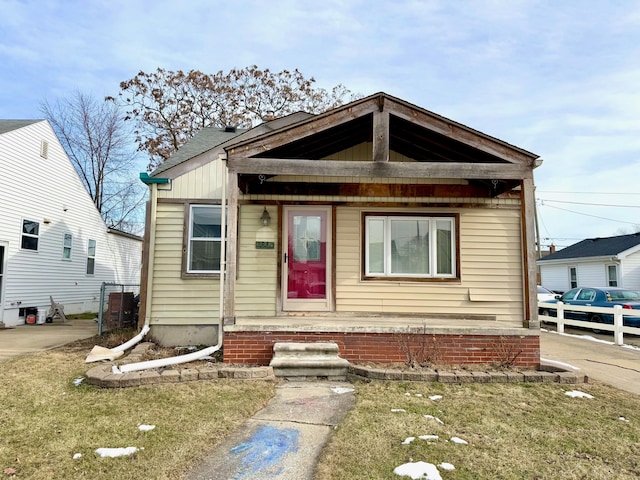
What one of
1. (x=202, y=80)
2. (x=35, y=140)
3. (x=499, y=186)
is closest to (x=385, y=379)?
(x=499, y=186)

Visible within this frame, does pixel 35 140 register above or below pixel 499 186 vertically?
above

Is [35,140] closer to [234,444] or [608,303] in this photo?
[234,444]

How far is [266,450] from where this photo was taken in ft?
10.2

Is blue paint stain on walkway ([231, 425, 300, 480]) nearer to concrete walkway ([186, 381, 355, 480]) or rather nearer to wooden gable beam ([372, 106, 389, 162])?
concrete walkway ([186, 381, 355, 480])

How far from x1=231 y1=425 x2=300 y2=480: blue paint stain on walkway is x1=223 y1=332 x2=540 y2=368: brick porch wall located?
6.94 ft

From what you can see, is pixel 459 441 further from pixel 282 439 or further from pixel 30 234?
pixel 30 234

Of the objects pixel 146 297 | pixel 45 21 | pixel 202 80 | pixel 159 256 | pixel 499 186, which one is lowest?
pixel 146 297

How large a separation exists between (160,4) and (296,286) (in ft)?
21.5

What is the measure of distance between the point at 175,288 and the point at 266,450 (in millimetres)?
4971

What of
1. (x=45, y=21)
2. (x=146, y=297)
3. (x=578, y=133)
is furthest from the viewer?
(x=578, y=133)

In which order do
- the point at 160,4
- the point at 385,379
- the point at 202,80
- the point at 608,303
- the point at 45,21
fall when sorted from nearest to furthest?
1. the point at 385,379
2. the point at 160,4
3. the point at 45,21
4. the point at 608,303
5. the point at 202,80

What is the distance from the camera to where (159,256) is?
751 centimetres

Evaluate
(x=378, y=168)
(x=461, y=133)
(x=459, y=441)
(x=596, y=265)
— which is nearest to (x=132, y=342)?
(x=378, y=168)

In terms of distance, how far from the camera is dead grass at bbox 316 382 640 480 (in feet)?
9.30
